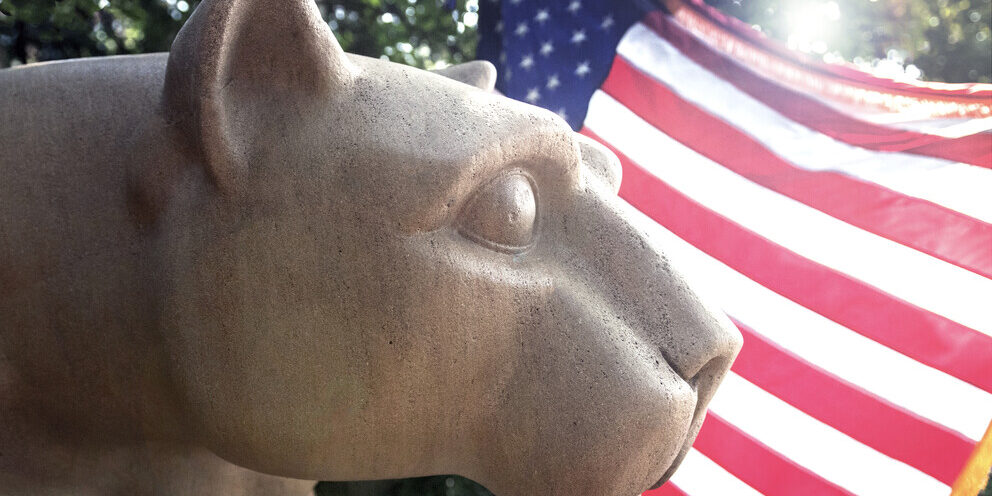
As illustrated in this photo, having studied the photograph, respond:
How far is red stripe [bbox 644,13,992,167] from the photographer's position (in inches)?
125

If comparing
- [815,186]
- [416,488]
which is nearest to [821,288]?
[815,186]

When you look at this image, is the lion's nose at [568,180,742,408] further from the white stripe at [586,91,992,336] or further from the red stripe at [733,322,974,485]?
the white stripe at [586,91,992,336]

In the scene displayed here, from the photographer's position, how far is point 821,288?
3.15 meters

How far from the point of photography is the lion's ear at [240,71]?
4.31 feet

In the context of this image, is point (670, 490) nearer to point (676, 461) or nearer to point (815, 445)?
point (815, 445)

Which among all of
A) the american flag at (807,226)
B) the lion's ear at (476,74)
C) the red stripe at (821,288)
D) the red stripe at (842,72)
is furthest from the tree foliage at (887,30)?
the lion's ear at (476,74)

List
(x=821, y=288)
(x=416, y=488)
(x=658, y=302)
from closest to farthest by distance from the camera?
(x=658, y=302)
(x=821, y=288)
(x=416, y=488)

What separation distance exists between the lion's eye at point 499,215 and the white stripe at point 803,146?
233cm

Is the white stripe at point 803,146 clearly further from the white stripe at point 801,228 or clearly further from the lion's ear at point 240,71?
the lion's ear at point 240,71

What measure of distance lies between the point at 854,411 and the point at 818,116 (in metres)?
1.27

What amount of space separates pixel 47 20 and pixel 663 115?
304 centimetres

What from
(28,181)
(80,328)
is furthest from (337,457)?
(28,181)

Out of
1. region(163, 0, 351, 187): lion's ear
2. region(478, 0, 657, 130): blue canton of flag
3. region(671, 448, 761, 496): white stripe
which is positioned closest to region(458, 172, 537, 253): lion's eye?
region(163, 0, 351, 187): lion's ear

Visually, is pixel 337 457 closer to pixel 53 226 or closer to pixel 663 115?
pixel 53 226
